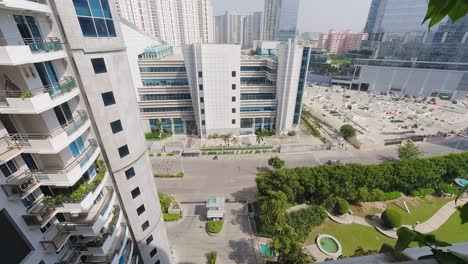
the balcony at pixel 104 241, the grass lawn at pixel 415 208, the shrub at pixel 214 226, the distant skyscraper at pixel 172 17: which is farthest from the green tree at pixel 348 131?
the distant skyscraper at pixel 172 17

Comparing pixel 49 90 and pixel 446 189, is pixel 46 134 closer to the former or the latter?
pixel 49 90

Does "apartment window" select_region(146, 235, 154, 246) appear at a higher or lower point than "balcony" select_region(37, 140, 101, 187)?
lower

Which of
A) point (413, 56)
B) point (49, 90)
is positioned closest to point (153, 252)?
point (49, 90)

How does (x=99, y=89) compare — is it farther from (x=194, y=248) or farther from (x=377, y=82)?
(x=377, y=82)

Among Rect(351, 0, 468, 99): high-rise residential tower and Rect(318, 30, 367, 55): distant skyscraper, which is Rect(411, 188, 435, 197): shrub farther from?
Rect(318, 30, 367, 55): distant skyscraper

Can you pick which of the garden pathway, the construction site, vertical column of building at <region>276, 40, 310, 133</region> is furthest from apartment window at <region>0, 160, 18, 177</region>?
the construction site

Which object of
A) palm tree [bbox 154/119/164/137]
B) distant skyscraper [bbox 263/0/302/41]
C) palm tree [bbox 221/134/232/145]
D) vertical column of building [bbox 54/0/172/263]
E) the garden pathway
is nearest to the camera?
vertical column of building [bbox 54/0/172/263]
